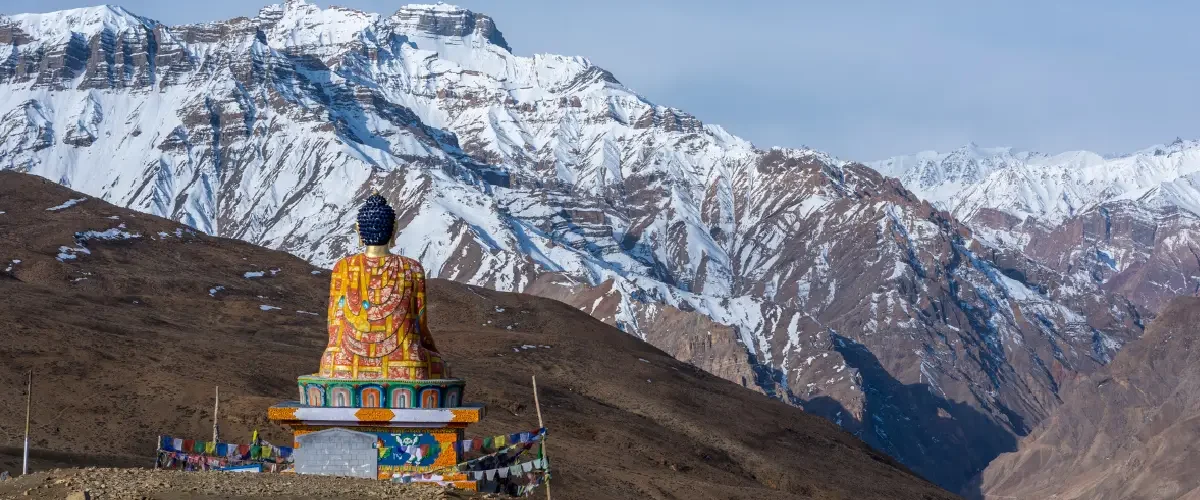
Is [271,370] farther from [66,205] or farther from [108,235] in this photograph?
[66,205]

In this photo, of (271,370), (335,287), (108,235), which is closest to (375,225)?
(335,287)

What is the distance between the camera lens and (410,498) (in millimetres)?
31641

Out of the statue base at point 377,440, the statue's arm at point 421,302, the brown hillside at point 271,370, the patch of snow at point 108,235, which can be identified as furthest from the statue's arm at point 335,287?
the patch of snow at point 108,235

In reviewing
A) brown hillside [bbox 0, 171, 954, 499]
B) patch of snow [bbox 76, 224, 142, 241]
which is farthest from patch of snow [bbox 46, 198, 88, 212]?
patch of snow [bbox 76, 224, 142, 241]

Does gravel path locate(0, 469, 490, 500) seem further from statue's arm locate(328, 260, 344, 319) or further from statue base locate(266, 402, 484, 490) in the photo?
statue's arm locate(328, 260, 344, 319)

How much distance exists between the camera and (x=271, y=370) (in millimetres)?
92438

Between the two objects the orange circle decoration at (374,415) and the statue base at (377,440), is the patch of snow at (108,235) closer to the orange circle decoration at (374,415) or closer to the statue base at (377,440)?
the statue base at (377,440)

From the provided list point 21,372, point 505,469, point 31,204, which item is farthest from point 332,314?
point 31,204

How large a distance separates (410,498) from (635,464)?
55.6 metres

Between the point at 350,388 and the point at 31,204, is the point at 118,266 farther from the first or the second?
the point at 350,388

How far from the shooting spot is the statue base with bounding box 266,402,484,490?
37.6m

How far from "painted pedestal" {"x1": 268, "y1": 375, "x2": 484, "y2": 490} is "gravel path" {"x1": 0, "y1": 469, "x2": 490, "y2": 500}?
10.7 feet

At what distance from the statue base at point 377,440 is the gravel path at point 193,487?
3.29 metres

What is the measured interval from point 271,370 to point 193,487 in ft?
203
